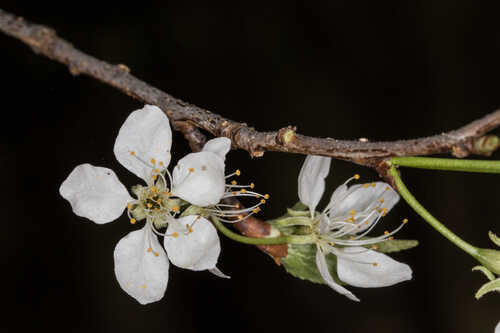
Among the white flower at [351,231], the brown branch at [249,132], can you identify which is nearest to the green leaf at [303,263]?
the white flower at [351,231]

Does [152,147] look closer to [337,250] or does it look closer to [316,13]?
[337,250]

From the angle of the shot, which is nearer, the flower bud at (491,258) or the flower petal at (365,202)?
the flower bud at (491,258)

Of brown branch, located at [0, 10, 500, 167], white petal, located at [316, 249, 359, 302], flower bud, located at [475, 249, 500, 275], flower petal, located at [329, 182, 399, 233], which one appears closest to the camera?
brown branch, located at [0, 10, 500, 167]

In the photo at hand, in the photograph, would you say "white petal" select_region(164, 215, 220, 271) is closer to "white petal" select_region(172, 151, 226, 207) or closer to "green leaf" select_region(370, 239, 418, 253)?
"white petal" select_region(172, 151, 226, 207)

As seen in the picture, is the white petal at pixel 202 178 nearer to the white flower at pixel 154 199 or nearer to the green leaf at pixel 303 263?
the white flower at pixel 154 199

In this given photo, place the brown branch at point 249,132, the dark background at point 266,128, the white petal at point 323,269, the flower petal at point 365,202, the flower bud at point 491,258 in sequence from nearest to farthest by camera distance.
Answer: the brown branch at point 249,132, the flower bud at point 491,258, the white petal at point 323,269, the flower petal at point 365,202, the dark background at point 266,128

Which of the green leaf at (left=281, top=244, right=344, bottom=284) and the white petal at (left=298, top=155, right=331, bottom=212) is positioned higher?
the white petal at (left=298, top=155, right=331, bottom=212)

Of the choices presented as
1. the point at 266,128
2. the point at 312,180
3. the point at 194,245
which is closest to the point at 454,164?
the point at 312,180

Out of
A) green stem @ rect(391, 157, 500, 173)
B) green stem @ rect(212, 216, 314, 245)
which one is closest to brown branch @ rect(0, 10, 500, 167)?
green stem @ rect(391, 157, 500, 173)
